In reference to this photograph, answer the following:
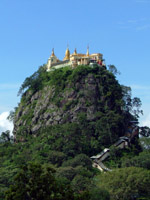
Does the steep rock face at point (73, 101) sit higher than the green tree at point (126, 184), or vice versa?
the steep rock face at point (73, 101)

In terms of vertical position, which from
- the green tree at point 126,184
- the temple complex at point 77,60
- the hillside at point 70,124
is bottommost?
the green tree at point 126,184

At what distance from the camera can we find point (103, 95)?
272 ft

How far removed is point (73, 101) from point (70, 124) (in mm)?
7312

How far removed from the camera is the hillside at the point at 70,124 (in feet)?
215

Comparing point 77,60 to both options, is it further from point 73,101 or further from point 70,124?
point 70,124

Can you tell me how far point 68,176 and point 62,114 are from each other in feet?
82.5

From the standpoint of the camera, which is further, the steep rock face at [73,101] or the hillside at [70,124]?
the steep rock face at [73,101]

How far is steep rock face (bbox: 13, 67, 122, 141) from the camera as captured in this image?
264 feet

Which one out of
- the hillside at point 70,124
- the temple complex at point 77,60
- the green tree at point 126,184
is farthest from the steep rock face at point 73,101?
the green tree at point 126,184

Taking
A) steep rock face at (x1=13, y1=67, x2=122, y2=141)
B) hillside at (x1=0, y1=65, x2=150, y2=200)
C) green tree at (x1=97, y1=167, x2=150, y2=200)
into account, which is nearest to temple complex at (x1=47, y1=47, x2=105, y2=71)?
hillside at (x1=0, y1=65, x2=150, y2=200)

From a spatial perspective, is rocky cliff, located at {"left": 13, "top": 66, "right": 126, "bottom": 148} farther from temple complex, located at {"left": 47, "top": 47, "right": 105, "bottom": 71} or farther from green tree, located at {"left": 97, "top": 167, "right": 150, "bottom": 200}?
green tree, located at {"left": 97, "top": 167, "right": 150, "bottom": 200}

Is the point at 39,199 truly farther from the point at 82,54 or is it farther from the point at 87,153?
the point at 82,54

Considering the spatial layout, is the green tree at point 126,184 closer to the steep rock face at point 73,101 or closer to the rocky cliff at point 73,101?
the rocky cliff at point 73,101

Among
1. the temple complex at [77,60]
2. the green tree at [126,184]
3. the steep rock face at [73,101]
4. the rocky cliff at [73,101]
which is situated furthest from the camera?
the temple complex at [77,60]
